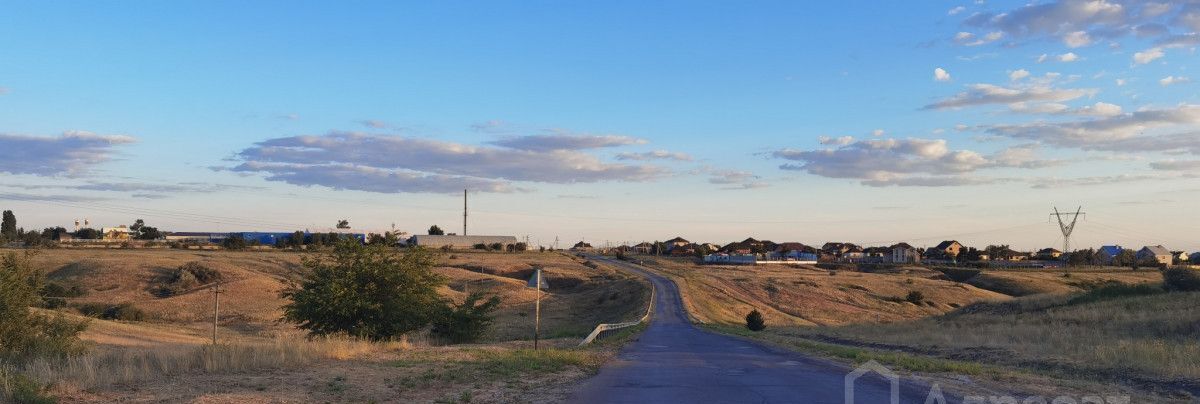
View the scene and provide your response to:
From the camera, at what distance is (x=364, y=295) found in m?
29.9

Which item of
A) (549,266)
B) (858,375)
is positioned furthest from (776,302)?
(858,375)

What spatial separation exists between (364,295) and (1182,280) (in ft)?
170

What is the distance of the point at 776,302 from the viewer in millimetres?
89500

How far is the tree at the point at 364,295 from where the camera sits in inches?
1147

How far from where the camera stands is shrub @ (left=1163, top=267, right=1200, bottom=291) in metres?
52.8

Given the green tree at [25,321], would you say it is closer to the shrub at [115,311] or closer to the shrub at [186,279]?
the shrub at [115,311]

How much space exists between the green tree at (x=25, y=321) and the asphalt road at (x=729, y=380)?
15552 millimetres

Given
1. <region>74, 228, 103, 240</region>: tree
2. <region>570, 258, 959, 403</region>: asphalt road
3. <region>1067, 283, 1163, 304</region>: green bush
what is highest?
<region>74, 228, 103, 240</region>: tree

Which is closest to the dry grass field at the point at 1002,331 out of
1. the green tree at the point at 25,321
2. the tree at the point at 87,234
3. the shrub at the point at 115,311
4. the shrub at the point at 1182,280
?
the shrub at the point at 1182,280

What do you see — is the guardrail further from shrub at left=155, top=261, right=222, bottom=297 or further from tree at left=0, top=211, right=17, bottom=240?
tree at left=0, top=211, right=17, bottom=240

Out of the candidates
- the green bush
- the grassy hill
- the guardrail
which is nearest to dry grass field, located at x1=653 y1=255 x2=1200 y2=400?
the green bush

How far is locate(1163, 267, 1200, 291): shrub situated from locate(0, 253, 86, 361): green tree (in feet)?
192

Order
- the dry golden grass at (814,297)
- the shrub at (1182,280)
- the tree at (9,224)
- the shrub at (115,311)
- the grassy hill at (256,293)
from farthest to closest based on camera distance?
the tree at (9,224), the dry golden grass at (814,297), the grassy hill at (256,293), the shrub at (115,311), the shrub at (1182,280)

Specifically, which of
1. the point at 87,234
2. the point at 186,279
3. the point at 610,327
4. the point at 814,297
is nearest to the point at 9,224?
the point at 87,234
